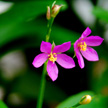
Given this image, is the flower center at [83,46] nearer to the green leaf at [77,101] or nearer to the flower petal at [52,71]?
the flower petal at [52,71]

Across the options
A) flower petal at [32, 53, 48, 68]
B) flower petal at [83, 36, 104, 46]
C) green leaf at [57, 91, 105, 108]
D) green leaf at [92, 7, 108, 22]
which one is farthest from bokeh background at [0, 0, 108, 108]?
flower petal at [32, 53, 48, 68]

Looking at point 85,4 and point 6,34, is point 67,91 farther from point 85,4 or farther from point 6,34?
point 85,4

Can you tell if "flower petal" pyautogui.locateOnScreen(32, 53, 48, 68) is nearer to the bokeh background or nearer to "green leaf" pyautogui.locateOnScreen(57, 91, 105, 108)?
"green leaf" pyautogui.locateOnScreen(57, 91, 105, 108)

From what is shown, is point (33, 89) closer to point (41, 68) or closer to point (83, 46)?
point (41, 68)

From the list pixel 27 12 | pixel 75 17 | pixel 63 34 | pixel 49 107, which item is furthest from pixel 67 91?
pixel 27 12

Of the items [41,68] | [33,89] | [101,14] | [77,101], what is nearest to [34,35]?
[41,68]

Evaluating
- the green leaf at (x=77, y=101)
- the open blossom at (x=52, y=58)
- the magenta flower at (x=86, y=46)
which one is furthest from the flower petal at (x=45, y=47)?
the green leaf at (x=77, y=101)
